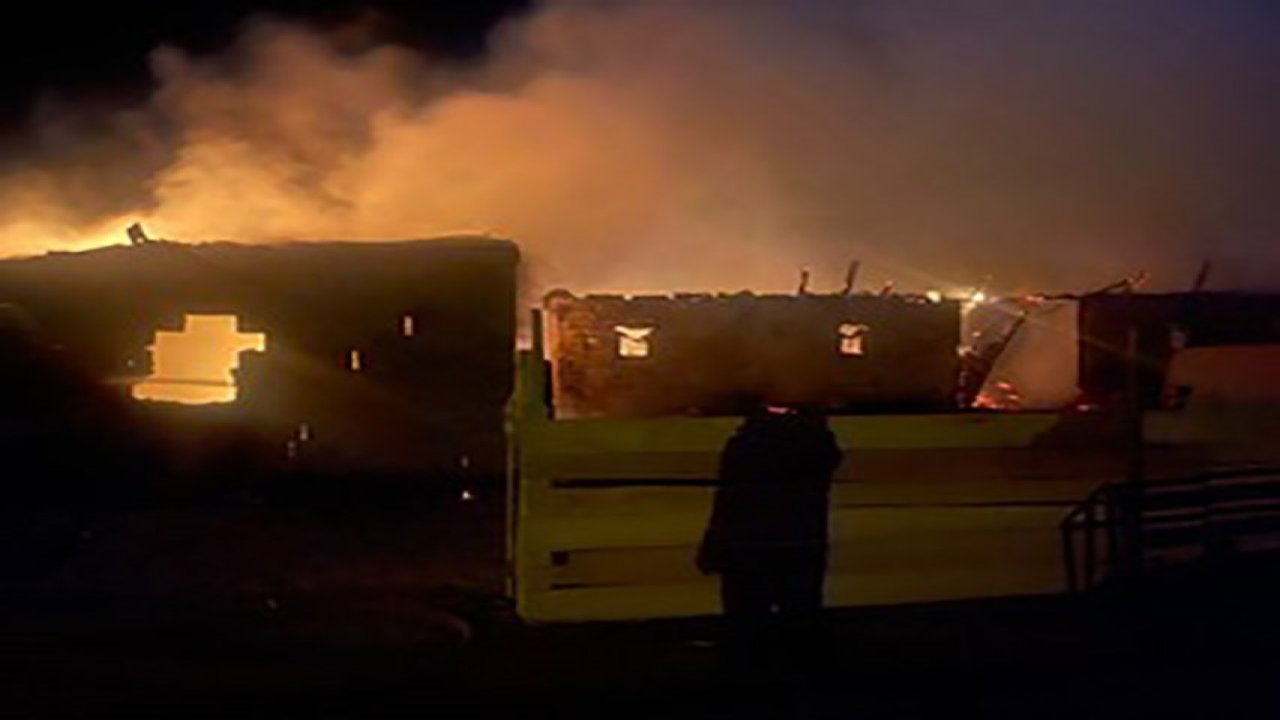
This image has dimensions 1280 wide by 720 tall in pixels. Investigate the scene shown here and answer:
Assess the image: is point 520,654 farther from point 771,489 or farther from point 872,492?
point 872,492

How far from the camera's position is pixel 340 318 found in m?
14.0

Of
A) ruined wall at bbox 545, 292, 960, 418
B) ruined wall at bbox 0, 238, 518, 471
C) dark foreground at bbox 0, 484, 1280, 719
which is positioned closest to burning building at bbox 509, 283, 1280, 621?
dark foreground at bbox 0, 484, 1280, 719

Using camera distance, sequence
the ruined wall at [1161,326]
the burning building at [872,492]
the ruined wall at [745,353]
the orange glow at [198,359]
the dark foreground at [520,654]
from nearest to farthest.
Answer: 1. the dark foreground at [520,654]
2. the burning building at [872,492]
3. the ruined wall at [1161,326]
4. the ruined wall at [745,353]
5. the orange glow at [198,359]

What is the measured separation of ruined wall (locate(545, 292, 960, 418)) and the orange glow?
3.05 metres

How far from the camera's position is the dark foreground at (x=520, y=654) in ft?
22.7

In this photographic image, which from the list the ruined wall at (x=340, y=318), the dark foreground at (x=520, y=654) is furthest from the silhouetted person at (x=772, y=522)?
the ruined wall at (x=340, y=318)

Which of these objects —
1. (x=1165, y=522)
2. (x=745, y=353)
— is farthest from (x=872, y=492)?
(x=745, y=353)

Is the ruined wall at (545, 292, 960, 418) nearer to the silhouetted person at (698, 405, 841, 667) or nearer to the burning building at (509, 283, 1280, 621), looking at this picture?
the burning building at (509, 283, 1280, 621)

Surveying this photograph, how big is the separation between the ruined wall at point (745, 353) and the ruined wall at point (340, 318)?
1017mm

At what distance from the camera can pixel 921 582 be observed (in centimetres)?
868

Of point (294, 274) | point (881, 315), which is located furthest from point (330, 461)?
point (881, 315)

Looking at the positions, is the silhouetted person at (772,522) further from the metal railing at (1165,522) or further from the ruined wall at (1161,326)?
the ruined wall at (1161,326)

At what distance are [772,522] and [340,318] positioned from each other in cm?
671

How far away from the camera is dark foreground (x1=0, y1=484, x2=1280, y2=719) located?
6926mm
